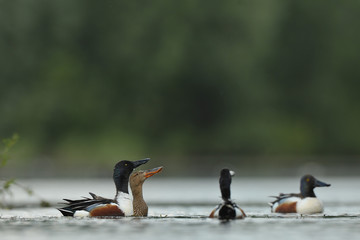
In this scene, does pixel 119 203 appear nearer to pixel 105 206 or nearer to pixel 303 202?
pixel 105 206

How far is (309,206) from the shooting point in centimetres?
1894

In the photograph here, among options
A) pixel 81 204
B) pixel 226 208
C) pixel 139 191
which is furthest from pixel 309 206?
pixel 81 204

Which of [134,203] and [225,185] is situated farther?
[134,203]

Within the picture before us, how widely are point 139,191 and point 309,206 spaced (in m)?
3.12

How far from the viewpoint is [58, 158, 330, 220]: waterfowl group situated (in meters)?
17.4

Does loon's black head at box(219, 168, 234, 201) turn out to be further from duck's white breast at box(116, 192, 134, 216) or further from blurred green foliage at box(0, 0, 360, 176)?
blurred green foliage at box(0, 0, 360, 176)

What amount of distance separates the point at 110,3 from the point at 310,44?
13.0 m

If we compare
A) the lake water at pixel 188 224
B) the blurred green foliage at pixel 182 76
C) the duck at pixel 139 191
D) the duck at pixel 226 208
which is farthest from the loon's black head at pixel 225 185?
the blurred green foliage at pixel 182 76

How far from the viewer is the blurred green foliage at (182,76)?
62.1 meters

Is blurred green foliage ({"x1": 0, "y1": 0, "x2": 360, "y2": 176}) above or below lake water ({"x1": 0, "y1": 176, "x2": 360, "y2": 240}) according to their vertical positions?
above

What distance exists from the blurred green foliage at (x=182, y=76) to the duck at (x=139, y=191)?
137 ft

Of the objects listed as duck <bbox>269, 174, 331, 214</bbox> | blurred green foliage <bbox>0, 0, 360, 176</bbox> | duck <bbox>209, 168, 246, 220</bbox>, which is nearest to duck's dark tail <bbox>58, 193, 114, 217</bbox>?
duck <bbox>209, 168, 246, 220</bbox>

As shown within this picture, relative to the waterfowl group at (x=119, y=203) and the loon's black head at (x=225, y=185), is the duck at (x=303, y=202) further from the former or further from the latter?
the waterfowl group at (x=119, y=203)

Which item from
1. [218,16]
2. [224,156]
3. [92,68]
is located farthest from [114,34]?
[224,156]
